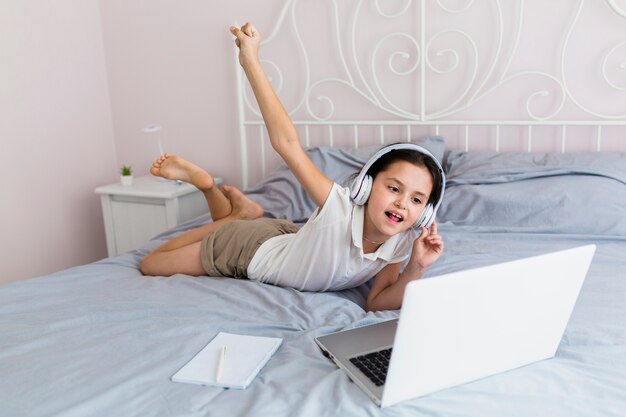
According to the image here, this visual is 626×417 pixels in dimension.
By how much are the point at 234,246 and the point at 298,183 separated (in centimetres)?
66

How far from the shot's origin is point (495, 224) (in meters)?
1.86

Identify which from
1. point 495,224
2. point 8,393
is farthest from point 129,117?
point 8,393

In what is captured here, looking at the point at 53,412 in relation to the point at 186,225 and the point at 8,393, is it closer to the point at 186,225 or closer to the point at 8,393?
the point at 8,393

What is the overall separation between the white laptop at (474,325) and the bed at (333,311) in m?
0.03

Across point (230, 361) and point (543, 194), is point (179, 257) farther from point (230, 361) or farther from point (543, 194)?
point (543, 194)

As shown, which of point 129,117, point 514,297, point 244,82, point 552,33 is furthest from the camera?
point 129,117

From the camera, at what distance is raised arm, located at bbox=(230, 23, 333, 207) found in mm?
1224

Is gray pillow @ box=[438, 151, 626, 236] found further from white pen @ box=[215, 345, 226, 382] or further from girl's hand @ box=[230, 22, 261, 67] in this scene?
white pen @ box=[215, 345, 226, 382]

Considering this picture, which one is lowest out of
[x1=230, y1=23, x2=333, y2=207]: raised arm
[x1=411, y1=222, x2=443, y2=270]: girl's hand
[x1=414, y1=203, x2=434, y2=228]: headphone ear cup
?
[x1=411, y1=222, x2=443, y2=270]: girl's hand

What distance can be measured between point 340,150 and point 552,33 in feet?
3.04

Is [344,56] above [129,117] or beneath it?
above

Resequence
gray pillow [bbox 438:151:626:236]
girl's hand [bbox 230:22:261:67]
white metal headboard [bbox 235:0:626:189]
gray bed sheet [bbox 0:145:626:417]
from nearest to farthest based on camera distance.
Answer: gray bed sheet [bbox 0:145:626:417], girl's hand [bbox 230:22:261:67], gray pillow [bbox 438:151:626:236], white metal headboard [bbox 235:0:626:189]

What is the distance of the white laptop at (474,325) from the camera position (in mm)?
763

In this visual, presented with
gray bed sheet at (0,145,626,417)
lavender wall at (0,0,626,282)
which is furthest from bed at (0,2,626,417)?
lavender wall at (0,0,626,282)
